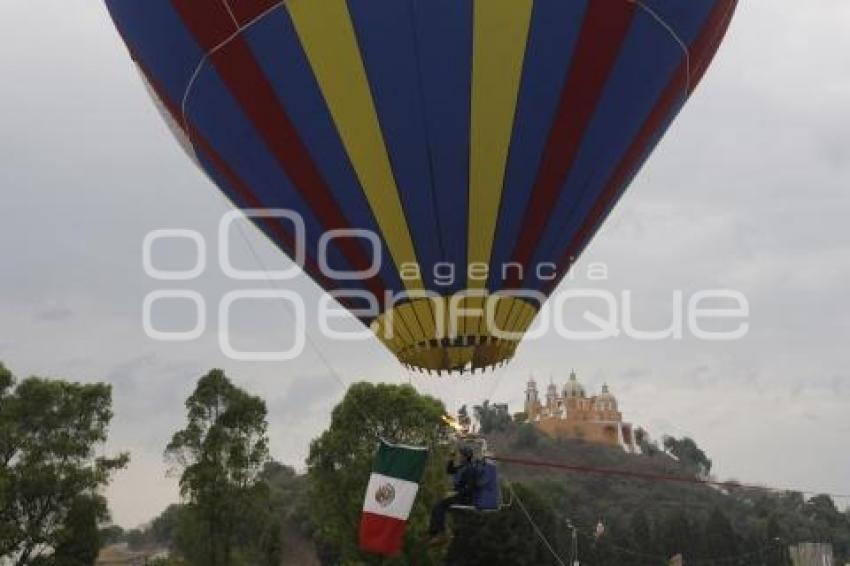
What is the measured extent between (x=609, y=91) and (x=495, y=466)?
4.41m

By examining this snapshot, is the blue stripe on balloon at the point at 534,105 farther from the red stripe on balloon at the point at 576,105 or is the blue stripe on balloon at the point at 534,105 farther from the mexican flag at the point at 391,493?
the mexican flag at the point at 391,493

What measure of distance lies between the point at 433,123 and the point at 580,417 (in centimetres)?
13154

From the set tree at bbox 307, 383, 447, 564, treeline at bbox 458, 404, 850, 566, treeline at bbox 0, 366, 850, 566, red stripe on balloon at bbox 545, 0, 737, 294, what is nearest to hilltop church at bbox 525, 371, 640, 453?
treeline at bbox 458, 404, 850, 566

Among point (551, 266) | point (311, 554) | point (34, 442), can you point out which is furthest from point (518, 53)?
point (311, 554)

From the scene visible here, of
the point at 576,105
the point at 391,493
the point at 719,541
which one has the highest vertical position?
the point at 719,541

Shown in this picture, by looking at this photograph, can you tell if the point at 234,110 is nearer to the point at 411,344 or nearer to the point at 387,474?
the point at 411,344

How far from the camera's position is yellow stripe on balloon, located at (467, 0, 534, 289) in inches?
420

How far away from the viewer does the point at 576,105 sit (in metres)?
11.5

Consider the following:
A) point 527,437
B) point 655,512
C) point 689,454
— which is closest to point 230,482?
point 655,512

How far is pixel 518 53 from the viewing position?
1090 cm

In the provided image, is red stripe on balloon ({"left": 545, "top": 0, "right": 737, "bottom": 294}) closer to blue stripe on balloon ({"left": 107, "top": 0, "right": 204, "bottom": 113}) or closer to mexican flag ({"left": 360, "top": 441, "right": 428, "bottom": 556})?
mexican flag ({"left": 360, "top": 441, "right": 428, "bottom": 556})

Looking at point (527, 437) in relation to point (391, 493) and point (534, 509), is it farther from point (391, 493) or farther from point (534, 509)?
point (391, 493)

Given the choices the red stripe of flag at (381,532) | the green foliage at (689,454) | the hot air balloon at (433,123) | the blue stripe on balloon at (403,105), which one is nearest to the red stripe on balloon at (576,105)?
the hot air balloon at (433,123)

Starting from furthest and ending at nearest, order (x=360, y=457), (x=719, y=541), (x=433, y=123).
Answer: (x=719, y=541) → (x=360, y=457) → (x=433, y=123)
